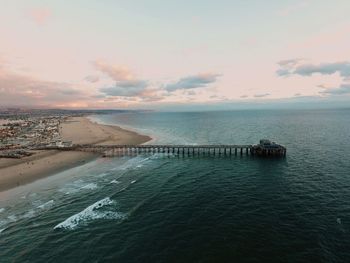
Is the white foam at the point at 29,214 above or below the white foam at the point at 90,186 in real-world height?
below

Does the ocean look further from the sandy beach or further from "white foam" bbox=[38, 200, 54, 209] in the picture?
the sandy beach

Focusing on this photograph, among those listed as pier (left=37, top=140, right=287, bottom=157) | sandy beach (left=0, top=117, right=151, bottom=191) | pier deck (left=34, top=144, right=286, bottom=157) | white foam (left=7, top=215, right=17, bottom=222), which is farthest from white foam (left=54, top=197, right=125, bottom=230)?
pier deck (left=34, top=144, right=286, bottom=157)

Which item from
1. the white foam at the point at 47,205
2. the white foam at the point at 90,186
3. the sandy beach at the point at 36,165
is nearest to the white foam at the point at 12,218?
the white foam at the point at 47,205

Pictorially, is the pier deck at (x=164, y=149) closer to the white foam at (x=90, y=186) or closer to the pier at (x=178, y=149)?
the pier at (x=178, y=149)

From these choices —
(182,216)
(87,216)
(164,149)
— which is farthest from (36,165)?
(182,216)

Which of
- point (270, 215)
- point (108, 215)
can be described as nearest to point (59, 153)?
point (108, 215)
